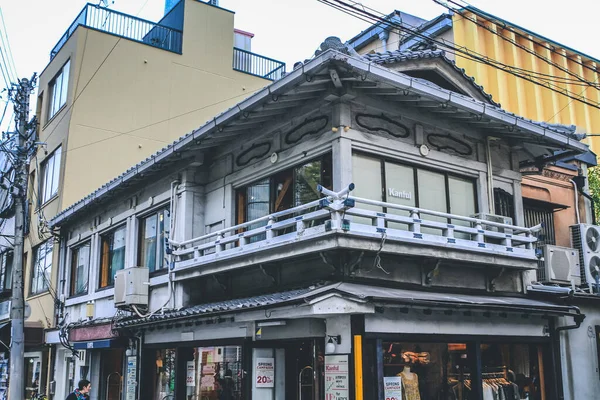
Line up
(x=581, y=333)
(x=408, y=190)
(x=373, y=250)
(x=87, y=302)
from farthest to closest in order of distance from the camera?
(x=87, y=302), (x=581, y=333), (x=408, y=190), (x=373, y=250)

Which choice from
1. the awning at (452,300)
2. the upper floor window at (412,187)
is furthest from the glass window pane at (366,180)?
the awning at (452,300)

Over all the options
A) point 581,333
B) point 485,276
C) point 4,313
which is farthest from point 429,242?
point 4,313

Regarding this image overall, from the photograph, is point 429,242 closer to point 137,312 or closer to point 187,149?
point 187,149

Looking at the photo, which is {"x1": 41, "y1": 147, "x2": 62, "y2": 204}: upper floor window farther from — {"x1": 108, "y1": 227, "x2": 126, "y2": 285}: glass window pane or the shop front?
the shop front

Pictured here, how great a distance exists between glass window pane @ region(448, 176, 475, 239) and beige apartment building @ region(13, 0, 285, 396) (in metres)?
12.8

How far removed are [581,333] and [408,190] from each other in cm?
562

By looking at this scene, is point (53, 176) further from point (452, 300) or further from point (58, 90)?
point (452, 300)

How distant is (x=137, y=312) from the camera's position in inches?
646

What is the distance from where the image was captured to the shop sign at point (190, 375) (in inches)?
590

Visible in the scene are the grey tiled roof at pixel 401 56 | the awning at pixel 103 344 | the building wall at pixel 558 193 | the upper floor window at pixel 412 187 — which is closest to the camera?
the upper floor window at pixel 412 187

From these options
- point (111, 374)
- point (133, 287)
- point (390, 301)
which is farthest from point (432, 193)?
point (111, 374)

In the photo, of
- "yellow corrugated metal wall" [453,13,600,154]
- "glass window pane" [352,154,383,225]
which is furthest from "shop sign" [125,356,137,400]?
"yellow corrugated metal wall" [453,13,600,154]

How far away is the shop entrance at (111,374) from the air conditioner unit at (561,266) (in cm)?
1233

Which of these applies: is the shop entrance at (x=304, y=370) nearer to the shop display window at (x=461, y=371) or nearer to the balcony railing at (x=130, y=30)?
the shop display window at (x=461, y=371)
